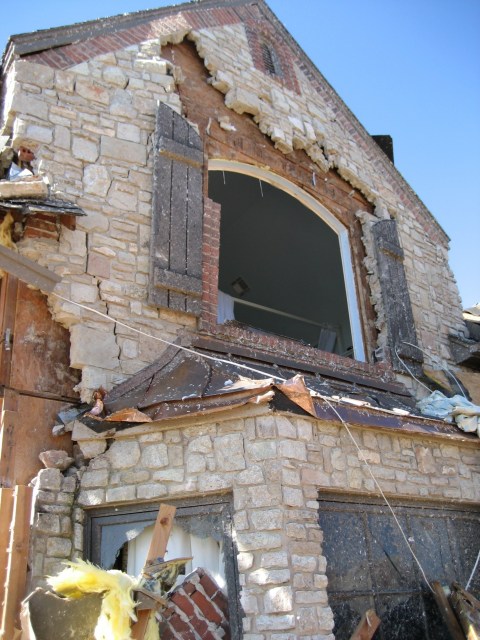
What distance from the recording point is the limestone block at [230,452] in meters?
4.60

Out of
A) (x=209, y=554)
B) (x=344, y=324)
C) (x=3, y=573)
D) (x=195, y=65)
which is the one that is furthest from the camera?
(x=344, y=324)

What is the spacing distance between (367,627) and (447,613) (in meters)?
0.93

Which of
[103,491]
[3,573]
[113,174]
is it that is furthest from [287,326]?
[3,573]

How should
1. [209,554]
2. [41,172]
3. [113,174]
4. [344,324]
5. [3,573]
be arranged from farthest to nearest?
[344,324]
[113,174]
[41,172]
[209,554]
[3,573]

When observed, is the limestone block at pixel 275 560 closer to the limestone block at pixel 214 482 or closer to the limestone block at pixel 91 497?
the limestone block at pixel 214 482

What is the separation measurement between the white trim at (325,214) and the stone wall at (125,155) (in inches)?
11.0

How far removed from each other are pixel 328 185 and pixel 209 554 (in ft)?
16.3

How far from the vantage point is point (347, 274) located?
25.6 ft

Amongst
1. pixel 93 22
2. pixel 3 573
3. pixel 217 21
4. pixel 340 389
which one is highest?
pixel 217 21

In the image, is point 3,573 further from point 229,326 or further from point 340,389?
point 340,389

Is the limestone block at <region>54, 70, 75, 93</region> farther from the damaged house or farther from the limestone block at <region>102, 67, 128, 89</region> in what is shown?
the limestone block at <region>102, 67, 128, 89</region>

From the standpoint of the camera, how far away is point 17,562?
402 cm

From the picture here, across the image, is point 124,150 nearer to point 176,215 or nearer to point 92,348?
point 176,215

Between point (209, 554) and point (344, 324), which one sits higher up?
point (344, 324)
